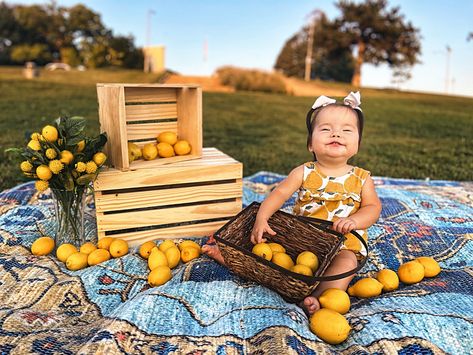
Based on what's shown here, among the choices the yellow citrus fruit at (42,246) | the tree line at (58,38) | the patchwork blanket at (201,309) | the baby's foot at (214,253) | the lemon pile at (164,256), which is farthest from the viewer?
the tree line at (58,38)

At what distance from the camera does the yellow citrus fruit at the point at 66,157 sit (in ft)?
8.14

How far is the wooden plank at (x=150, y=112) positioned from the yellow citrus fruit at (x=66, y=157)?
78cm

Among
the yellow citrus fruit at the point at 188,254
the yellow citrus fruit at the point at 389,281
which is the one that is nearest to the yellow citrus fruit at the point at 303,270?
the yellow citrus fruit at the point at 389,281

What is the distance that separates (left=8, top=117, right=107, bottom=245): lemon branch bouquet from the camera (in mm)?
2457

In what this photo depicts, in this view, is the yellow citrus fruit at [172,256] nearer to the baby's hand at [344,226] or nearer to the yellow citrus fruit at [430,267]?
the baby's hand at [344,226]

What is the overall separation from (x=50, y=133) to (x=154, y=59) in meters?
29.9

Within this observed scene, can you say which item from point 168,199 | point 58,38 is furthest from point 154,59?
point 168,199

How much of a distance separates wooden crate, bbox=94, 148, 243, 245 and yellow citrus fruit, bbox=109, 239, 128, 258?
0.61ft

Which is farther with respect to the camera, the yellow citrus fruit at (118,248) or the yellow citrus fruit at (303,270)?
the yellow citrus fruit at (118,248)

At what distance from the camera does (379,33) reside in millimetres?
31859

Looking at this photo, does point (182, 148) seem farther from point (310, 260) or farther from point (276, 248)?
point (310, 260)

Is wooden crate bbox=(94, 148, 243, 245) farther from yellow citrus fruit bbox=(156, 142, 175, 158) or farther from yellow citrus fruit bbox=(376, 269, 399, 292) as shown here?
yellow citrus fruit bbox=(376, 269, 399, 292)

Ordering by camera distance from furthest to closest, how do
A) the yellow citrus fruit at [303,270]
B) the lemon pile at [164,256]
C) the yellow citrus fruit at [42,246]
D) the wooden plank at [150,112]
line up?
the wooden plank at [150,112]
the yellow citrus fruit at [42,246]
the lemon pile at [164,256]
the yellow citrus fruit at [303,270]

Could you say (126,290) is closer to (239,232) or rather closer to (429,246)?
(239,232)
